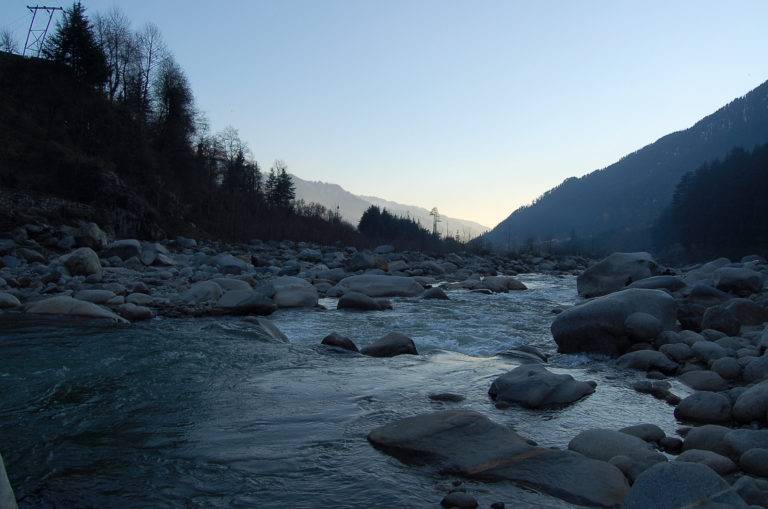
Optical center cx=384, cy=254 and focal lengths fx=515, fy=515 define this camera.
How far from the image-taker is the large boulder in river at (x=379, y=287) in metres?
15.6

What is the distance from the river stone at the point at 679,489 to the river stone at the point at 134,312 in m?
9.01

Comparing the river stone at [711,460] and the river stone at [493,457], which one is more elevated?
the river stone at [711,460]

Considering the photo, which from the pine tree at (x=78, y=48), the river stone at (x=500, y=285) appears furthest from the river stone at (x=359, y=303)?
the pine tree at (x=78, y=48)

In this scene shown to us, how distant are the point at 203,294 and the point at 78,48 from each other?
30177 mm

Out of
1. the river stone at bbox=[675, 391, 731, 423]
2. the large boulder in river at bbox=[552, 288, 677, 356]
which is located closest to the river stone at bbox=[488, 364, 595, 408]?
the river stone at bbox=[675, 391, 731, 423]

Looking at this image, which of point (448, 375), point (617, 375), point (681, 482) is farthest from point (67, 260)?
point (681, 482)

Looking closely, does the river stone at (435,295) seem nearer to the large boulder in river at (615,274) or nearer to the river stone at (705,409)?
the large boulder in river at (615,274)

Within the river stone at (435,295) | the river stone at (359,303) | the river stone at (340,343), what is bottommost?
the river stone at (340,343)

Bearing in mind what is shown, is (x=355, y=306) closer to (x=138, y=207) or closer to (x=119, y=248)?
(x=119, y=248)

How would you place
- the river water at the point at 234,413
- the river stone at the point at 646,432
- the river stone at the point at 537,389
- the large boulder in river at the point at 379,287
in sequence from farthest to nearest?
1. the large boulder in river at the point at 379,287
2. the river stone at the point at 537,389
3. the river stone at the point at 646,432
4. the river water at the point at 234,413

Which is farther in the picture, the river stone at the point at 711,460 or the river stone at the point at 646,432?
the river stone at the point at 646,432

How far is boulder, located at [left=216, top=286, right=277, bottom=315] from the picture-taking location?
11.2m

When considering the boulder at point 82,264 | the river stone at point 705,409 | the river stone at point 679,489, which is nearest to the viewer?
the river stone at point 679,489

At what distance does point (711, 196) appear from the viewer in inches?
2103
